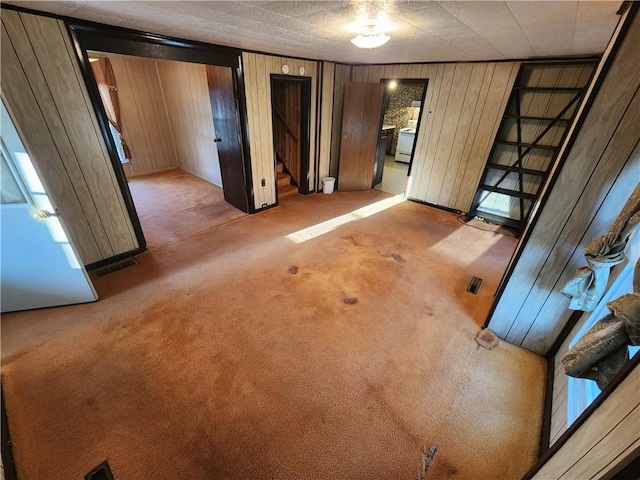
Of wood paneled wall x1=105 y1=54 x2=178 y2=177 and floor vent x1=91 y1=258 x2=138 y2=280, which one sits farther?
wood paneled wall x1=105 y1=54 x2=178 y2=177

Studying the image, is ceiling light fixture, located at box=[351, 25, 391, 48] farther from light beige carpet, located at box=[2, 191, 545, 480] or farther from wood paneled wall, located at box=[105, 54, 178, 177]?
wood paneled wall, located at box=[105, 54, 178, 177]

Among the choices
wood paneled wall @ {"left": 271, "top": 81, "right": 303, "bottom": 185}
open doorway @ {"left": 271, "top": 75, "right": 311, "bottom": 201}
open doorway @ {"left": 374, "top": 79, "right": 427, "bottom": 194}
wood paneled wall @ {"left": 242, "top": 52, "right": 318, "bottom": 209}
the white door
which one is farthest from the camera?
open doorway @ {"left": 374, "top": 79, "right": 427, "bottom": 194}

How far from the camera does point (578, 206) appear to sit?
5.33 feet

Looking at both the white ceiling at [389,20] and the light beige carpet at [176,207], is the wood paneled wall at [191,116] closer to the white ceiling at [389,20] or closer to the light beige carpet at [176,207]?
the light beige carpet at [176,207]

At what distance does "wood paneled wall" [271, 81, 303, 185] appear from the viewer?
180 inches

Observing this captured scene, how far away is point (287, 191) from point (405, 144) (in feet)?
13.2

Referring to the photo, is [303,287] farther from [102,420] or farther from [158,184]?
[158,184]

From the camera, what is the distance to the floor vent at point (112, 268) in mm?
2774

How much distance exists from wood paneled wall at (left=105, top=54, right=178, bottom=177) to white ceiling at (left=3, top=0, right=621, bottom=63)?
3.56 metres

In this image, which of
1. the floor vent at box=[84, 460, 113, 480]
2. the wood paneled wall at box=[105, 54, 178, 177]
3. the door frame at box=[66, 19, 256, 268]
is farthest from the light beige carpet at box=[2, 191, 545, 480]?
the wood paneled wall at box=[105, 54, 178, 177]

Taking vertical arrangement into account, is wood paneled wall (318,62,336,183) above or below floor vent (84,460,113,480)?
above

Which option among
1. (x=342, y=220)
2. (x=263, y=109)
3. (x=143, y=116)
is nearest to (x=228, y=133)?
(x=263, y=109)

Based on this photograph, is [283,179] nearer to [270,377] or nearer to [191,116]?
[191,116]

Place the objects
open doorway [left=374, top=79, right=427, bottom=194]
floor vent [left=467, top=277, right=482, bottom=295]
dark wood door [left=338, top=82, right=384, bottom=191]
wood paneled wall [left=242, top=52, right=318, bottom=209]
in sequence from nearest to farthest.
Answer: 1. floor vent [left=467, top=277, right=482, bottom=295]
2. wood paneled wall [left=242, top=52, right=318, bottom=209]
3. dark wood door [left=338, top=82, right=384, bottom=191]
4. open doorway [left=374, top=79, right=427, bottom=194]
